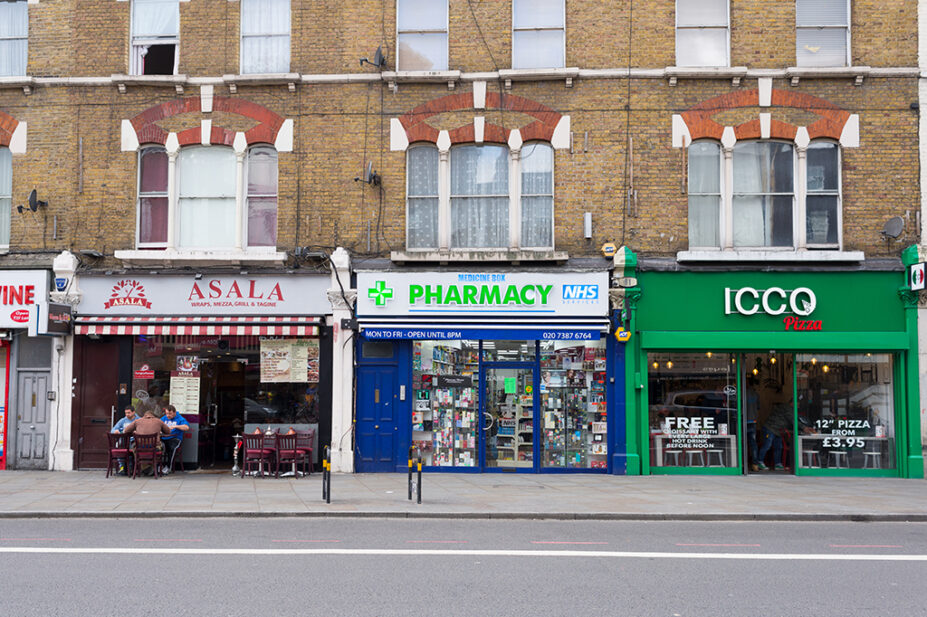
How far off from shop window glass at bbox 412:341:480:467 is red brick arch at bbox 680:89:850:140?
6.32 m

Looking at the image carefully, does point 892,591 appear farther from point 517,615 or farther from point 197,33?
point 197,33

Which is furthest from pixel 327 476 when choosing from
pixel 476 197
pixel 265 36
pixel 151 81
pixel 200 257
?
pixel 265 36

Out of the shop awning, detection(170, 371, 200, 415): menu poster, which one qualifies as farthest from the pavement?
the shop awning

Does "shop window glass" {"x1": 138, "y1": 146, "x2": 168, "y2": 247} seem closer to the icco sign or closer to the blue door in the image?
the blue door

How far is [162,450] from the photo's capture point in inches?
650

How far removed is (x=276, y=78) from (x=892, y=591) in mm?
14022

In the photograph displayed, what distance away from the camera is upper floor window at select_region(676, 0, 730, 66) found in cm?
1684

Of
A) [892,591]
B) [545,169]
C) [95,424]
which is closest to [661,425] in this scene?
[545,169]

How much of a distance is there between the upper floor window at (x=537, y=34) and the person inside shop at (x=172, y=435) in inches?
389

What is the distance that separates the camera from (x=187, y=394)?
56.4 feet

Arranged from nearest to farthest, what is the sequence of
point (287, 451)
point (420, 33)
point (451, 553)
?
point (451, 553) < point (287, 451) < point (420, 33)

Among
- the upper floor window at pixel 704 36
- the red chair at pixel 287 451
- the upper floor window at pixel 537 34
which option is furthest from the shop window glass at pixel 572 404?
the upper floor window at pixel 704 36

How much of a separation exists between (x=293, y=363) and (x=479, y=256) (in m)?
4.36

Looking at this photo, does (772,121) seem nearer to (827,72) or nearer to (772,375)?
(827,72)
